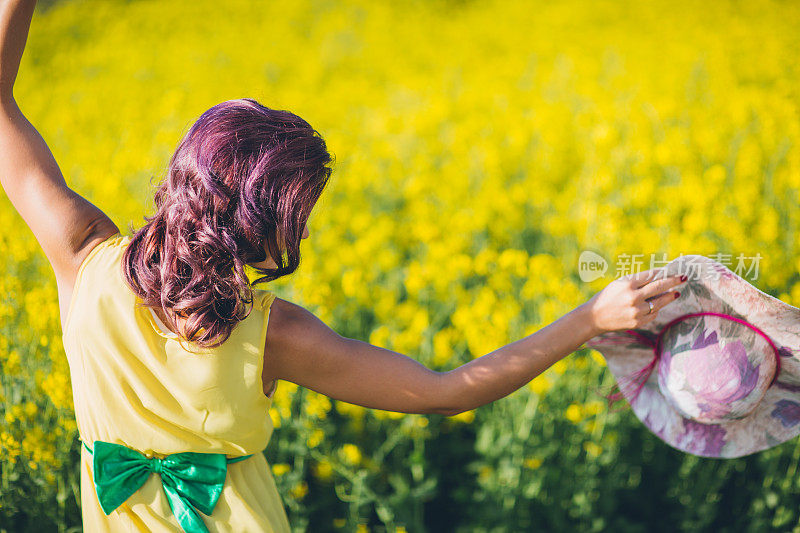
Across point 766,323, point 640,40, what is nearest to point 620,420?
point 766,323

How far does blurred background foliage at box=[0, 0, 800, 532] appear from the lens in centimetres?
221

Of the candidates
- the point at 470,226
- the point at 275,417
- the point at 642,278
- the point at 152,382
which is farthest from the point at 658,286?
the point at 470,226

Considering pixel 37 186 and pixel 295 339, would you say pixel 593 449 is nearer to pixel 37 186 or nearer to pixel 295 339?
pixel 295 339

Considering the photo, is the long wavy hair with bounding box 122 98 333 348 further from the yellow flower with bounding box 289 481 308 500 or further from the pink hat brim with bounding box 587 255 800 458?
the yellow flower with bounding box 289 481 308 500

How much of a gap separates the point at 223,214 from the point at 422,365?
418 millimetres

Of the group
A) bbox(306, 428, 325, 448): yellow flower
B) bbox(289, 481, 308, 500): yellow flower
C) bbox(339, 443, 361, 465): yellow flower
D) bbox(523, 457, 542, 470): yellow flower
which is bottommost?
bbox(289, 481, 308, 500): yellow flower

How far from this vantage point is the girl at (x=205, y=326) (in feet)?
3.66

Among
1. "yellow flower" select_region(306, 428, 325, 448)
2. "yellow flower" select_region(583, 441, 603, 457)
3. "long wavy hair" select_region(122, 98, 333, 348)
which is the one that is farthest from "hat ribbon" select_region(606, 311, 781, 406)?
"yellow flower" select_region(306, 428, 325, 448)

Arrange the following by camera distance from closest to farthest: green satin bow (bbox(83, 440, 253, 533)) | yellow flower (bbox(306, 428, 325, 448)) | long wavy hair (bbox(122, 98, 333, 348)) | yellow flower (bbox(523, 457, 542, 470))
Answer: long wavy hair (bbox(122, 98, 333, 348)), green satin bow (bbox(83, 440, 253, 533)), yellow flower (bbox(306, 428, 325, 448)), yellow flower (bbox(523, 457, 542, 470))

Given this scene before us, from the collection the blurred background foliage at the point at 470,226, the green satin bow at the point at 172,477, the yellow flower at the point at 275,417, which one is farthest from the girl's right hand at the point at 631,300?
the yellow flower at the point at 275,417

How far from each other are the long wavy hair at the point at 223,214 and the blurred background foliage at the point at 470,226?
0.64 meters

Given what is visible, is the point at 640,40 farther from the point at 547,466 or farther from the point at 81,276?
the point at 81,276

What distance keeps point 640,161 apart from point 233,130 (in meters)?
2.97

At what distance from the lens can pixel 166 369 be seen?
3.78 feet
